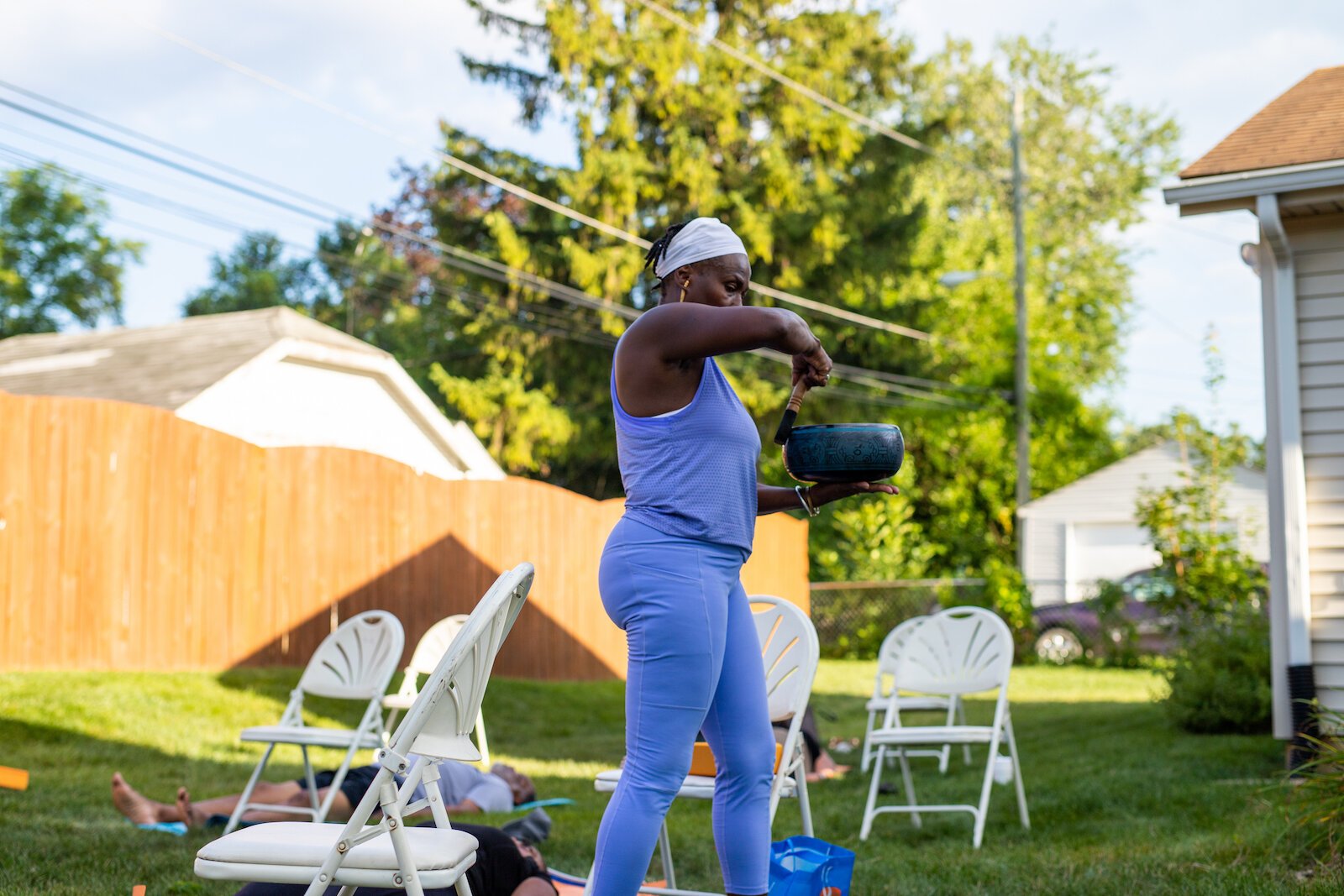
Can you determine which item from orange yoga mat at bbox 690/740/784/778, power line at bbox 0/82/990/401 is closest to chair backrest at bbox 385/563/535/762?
orange yoga mat at bbox 690/740/784/778

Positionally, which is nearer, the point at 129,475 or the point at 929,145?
the point at 129,475

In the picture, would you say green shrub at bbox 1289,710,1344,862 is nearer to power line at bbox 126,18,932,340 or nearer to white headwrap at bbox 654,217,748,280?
white headwrap at bbox 654,217,748,280

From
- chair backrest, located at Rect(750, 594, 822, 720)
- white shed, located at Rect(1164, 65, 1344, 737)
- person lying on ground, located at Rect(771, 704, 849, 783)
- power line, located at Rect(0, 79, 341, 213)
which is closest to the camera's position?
chair backrest, located at Rect(750, 594, 822, 720)

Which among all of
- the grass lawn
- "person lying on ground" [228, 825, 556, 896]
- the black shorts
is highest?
"person lying on ground" [228, 825, 556, 896]

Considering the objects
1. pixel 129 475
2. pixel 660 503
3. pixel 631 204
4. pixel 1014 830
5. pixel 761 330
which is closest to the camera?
pixel 761 330

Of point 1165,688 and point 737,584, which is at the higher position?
point 737,584

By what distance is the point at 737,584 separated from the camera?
2.69 m

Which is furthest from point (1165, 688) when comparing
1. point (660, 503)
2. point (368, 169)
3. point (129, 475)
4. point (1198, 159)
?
point (368, 169)

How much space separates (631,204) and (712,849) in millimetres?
15980

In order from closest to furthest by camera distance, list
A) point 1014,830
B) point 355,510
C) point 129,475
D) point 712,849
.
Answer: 1. point 712,849
2. point 1014,830
3. point 129,475
4. point 355,510

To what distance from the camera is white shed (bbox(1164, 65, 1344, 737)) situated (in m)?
6.29

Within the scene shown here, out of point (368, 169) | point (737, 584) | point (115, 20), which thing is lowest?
point (737, 584)

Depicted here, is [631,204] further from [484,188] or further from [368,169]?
[368,169]

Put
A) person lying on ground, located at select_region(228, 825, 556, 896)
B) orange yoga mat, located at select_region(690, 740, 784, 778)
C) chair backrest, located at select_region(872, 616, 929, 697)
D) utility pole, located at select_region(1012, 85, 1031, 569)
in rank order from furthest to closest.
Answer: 1. utility pole, located at select_region(1012, 85, 1031, 569)
2. chair backrest, located at select_region(872, 616, 929, 697)
3. orange yoga mat, located at select_region(690, 740, 784, 778)
4. person lying on ground, located at select_region(228, 825, 556, 896)
